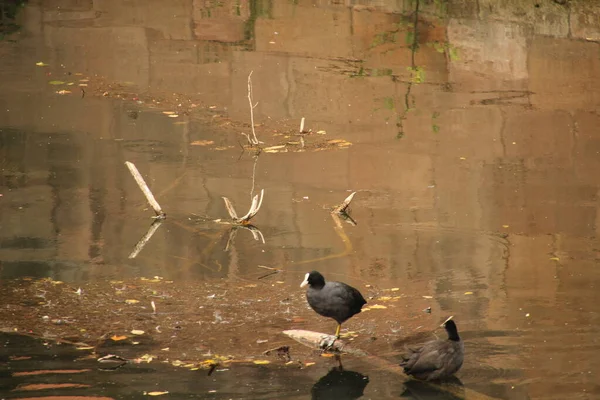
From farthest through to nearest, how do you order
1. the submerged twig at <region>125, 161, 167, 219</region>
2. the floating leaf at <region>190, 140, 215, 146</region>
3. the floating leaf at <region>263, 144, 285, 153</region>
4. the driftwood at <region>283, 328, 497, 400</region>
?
the floating leaf at <region>190, 140, 215, 146</region> → the floating leaf at <region>263, 144, 285, 153</region> → the submerged twig at <region>125, 161, 167, 219</region> → the driftwood at <region>283, 328, 497, 400</region>

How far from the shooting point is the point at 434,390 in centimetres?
831

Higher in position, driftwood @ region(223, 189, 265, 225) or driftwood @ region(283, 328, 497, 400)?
driftwood @ region(223, 189, 265, 225)

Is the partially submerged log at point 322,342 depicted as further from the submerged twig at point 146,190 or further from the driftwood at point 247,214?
the submerged twig at point 146,190

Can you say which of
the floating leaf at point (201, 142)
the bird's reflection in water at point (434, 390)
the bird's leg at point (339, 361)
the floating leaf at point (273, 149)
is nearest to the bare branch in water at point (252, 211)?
the floating leaf at point (273, 149)

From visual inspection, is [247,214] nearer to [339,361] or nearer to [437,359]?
→ [339,361]

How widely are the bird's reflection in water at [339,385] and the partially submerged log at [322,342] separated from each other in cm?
24

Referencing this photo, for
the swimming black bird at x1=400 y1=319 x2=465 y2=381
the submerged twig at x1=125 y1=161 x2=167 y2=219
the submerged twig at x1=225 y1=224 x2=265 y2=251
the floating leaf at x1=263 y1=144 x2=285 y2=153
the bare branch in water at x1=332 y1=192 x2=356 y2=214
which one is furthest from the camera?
the floating leaf at x1=263 y1=144 x2=285 y2=153

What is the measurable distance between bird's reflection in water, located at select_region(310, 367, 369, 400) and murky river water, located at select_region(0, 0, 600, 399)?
26mm

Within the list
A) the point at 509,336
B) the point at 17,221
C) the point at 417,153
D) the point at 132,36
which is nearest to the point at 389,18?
the point at 132,36

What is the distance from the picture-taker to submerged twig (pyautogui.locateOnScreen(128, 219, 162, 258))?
445 inches

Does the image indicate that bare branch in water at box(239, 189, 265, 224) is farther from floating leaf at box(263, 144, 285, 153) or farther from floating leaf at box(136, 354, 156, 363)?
floating leaf at box(136, 354, 156, 363)

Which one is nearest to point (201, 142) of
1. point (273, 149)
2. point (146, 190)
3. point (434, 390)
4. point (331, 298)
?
point (273, 149)

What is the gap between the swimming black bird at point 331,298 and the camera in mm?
8852

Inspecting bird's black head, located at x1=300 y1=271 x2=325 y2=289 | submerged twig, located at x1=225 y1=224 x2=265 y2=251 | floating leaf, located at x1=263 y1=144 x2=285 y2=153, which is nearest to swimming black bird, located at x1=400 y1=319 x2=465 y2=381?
bird's black head, located at x1=300 y1=271 x2=325 y2=289
